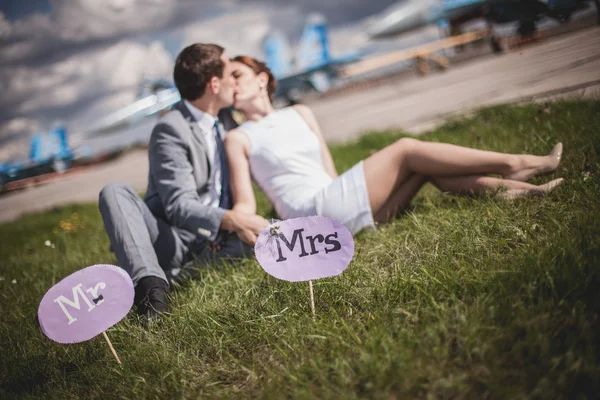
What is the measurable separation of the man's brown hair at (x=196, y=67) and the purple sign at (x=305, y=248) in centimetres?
119

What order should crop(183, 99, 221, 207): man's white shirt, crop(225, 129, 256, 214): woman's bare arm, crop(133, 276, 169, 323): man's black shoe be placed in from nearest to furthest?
crop(133, 276, 169, 323): man's black shoe → crop(225, 129, 256, 214): woman's bare arm → crop(183, 99, 221, 207): man's white shirt

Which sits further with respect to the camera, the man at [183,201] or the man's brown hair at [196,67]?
the man's brown hair at [196,67]

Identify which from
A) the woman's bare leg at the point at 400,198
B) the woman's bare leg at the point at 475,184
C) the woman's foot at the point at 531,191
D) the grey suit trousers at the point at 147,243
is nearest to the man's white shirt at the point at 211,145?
the grey suit trousers at the point at 147,243

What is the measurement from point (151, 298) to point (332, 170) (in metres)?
1.31

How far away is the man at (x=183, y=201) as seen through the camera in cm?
155

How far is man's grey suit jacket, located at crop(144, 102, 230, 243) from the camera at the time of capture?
170cm

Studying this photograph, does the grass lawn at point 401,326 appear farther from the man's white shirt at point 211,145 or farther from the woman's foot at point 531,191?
the man's white shirt at point 211,145

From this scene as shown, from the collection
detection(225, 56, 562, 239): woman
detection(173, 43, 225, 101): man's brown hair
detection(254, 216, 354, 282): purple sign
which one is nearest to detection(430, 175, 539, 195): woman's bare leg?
detection(225, 56, 562, 239): woman

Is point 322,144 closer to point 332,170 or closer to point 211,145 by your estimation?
point 332,170

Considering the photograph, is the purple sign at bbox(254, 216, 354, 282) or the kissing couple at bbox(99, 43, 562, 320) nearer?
the purple sign at bbox(254, 216, 354, 282)

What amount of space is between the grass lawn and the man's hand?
0.66 feet

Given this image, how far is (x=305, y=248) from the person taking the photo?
1.18 meters

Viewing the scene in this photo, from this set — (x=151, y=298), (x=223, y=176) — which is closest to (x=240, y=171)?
(x=223, y=176)

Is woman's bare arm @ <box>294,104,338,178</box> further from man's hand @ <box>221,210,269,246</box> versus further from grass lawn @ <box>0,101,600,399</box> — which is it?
man's hand @ <box>221,210,269,246</box>
